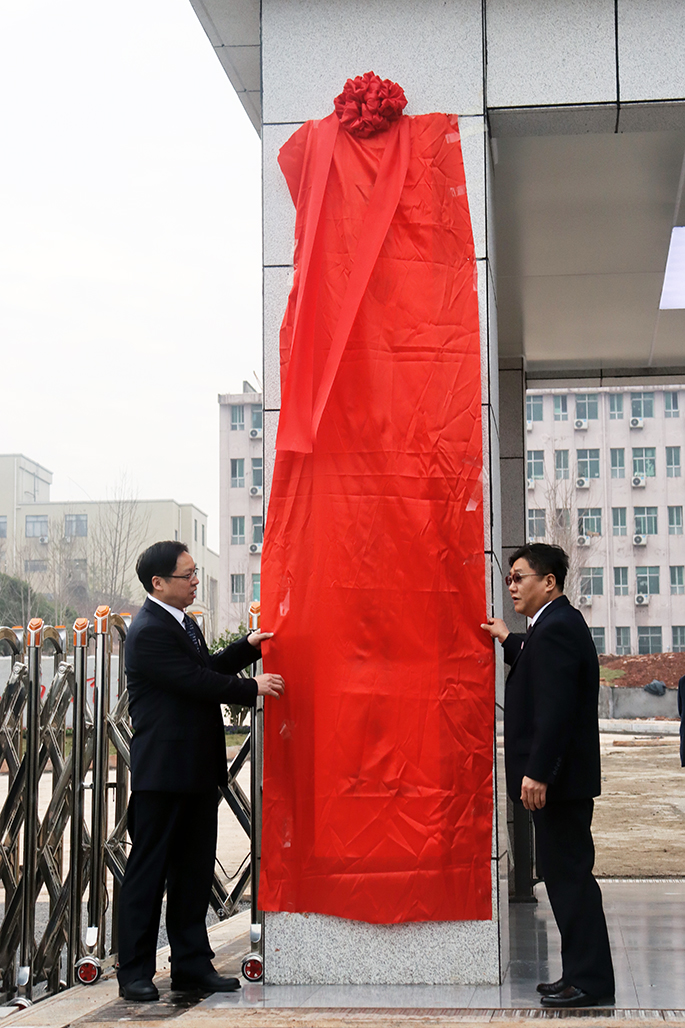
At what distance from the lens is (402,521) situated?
148 inches

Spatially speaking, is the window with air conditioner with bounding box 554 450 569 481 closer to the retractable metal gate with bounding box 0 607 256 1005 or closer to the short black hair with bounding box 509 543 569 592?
the retractable metal gate with bounding box 0 607 256 1005

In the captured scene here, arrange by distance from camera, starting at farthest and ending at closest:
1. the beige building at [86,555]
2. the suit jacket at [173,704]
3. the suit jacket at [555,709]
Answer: the beige building at [86,555] < the suit jacket at [173,704] < the suit jacket at [555,709]

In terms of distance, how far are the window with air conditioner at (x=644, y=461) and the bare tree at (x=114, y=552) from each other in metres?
19.5

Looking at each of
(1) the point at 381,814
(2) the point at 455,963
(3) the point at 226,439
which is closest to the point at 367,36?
(1) the point at 381,814

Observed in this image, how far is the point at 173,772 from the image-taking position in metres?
3.71

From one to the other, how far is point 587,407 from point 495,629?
41991mm

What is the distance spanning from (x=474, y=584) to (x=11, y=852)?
87.2 inches

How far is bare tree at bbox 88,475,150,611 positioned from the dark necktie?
34.0 meters

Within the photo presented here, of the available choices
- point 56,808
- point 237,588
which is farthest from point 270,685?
point 237,588

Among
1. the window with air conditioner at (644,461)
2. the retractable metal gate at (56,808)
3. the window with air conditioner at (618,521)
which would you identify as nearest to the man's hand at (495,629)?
the retractable metal gate at (56,808)

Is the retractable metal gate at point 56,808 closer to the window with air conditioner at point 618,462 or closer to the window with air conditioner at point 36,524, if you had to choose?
the window with air conditioner at point 618,462

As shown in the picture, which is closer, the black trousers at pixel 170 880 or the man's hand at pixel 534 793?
the man's hand at pixel 534 793

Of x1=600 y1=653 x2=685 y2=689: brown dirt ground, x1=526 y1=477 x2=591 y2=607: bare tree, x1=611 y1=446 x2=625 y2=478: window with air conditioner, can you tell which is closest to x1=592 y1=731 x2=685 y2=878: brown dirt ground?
x1=600 y1=653 x2=685 y2=689: brown dirt ground

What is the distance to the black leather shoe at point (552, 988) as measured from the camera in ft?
11.2
